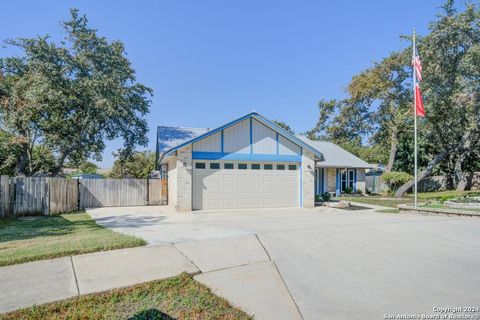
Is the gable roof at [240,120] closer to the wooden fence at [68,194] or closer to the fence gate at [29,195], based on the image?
the wooden fence at [68,194]

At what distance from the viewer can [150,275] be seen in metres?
4.68

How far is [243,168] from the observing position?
1497 centimetres

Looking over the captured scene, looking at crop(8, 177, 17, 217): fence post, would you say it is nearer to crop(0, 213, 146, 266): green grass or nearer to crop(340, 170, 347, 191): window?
crop(0, 213, 146, 266): green grass

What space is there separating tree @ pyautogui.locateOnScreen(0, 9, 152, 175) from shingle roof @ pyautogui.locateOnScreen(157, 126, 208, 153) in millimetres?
2309

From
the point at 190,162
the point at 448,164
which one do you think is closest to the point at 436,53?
the point at 448,164

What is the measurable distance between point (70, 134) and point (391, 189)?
26.9m

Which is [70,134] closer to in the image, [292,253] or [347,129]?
[292,253]

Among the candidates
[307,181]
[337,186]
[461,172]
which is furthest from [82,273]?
[461,172]

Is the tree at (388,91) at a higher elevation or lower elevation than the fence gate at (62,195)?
higher

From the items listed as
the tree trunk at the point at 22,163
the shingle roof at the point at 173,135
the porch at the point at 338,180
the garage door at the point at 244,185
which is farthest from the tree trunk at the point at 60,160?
the porch at the point at 338,180

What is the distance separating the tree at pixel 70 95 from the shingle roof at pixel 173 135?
2309 mm

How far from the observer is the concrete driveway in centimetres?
391

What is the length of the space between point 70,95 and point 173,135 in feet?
21.5

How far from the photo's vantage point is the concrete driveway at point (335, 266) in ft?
12.8
